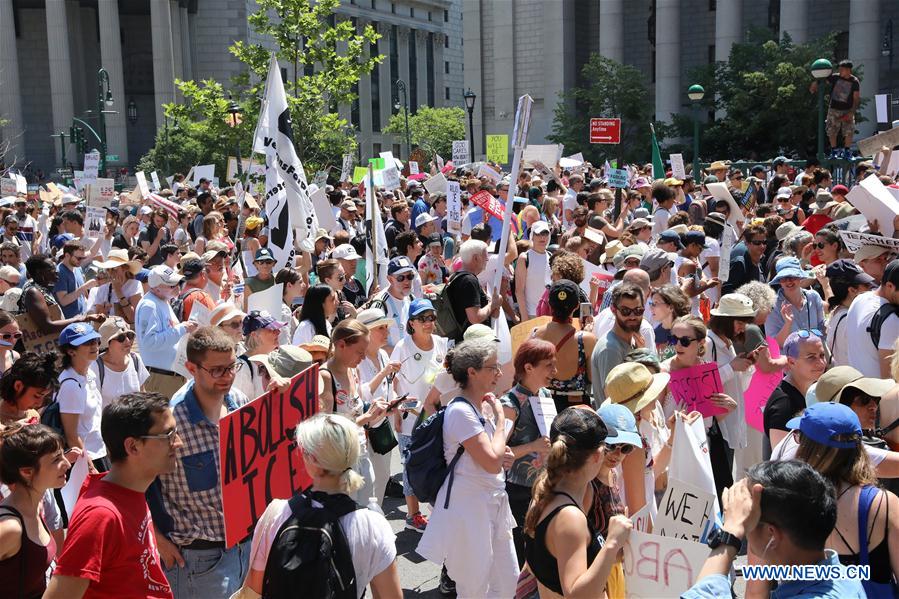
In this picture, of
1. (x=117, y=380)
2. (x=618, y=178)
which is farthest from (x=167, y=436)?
(x=618, y=178)

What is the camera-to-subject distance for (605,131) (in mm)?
24594

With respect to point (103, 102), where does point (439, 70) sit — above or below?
above

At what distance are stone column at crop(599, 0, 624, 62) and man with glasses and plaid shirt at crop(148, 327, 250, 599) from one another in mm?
45525

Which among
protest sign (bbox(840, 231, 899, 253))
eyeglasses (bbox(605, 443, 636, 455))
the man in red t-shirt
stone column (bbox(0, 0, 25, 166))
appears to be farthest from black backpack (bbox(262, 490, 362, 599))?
stone column (bbox(0, 0, 25, 166))

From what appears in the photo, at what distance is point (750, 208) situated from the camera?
17.1 meters

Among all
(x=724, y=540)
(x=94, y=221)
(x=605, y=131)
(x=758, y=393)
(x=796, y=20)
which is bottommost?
(x=758, y=393)

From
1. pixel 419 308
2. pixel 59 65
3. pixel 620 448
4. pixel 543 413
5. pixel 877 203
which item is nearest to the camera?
pixel 620 448

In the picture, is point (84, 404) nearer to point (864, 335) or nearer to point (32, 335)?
point (32, 335)

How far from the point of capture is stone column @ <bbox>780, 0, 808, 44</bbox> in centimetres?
4153

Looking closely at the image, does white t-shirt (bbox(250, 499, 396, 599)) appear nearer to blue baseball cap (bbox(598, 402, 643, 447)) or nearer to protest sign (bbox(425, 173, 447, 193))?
blue baseball cap (bbox(598, 402, 643, 447))

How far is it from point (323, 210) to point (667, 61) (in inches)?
1351

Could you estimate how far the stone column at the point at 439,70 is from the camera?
11494 centimetres

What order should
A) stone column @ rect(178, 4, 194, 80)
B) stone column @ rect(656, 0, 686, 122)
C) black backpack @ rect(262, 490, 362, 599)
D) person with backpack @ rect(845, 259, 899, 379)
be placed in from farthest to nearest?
stone column @ rect(178, 4, 194, 80) → stone column @ rect(656, 0, 686, 122) → person with backpack @ rect(845, 259, 899, 379) → black backpack @ rect(262, 490, 362, 599)

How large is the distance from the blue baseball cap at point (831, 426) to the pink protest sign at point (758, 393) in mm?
3031
